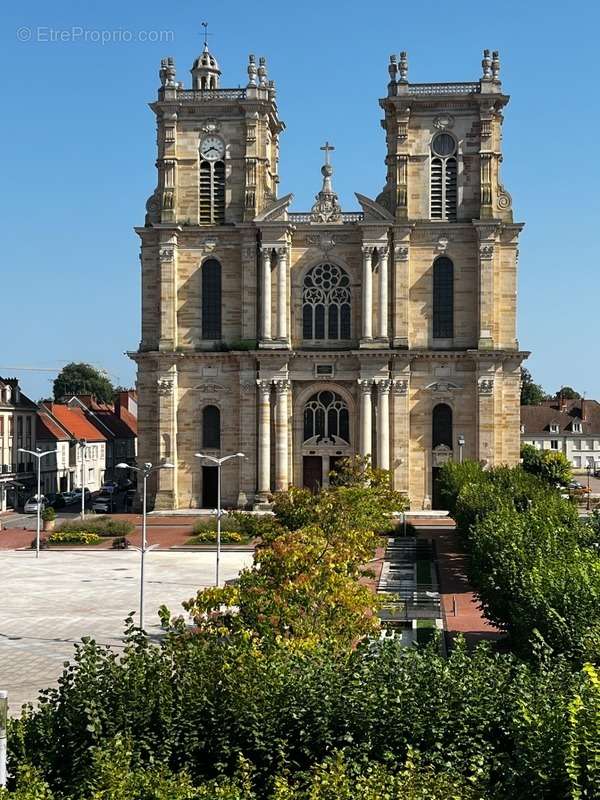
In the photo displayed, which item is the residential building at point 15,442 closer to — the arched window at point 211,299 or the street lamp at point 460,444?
the arched window at point 211,299

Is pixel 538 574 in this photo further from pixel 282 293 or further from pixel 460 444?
pixel 282 293

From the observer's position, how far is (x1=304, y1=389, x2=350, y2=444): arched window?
81438mm

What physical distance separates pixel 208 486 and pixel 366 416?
12912mm

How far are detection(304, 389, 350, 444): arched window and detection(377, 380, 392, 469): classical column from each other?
3170 millimetres

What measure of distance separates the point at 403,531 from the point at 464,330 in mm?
16802

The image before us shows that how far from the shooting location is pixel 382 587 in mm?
50906

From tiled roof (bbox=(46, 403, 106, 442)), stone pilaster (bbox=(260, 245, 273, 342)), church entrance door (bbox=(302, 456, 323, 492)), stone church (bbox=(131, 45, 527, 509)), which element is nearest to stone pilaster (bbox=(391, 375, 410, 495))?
stone church (bbox=(131, 45, 527, 509))

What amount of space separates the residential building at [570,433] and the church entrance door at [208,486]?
2666 inches

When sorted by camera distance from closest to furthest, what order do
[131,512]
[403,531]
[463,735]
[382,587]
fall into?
[463,735] → [382,587] → [403,531] → [131,512]

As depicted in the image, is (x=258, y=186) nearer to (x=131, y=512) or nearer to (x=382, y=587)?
(x=131, y=512)

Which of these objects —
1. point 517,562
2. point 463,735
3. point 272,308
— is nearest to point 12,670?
point 517,562

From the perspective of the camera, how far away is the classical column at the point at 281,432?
7981 cm

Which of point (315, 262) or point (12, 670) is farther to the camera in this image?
point (315, 262)

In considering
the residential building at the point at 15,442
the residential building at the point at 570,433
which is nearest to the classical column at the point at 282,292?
the residential building at the point at 15,442
